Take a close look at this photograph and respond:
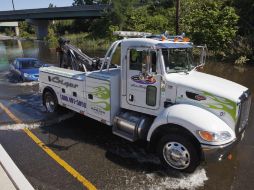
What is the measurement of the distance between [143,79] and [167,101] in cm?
77

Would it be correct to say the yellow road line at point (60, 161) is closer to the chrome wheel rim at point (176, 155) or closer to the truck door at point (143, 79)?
the chrome wheel rim at point (176, 155)

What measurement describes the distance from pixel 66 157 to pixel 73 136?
1325 mm

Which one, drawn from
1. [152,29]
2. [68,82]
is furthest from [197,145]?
[152,29]

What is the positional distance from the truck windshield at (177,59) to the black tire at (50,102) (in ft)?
15.3

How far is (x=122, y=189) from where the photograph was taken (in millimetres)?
5184

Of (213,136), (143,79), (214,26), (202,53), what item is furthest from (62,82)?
(214,26)

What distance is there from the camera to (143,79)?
6250 mm

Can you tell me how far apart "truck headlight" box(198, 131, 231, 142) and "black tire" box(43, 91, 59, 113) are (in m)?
5.64

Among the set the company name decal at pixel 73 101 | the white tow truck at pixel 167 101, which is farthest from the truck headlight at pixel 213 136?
the company name decal at pixel 73 101

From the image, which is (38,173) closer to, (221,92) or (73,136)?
(73,136)

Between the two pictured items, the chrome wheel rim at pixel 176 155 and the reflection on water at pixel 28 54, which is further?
the reflection on water at pixel 28 54

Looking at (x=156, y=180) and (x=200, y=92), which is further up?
(x=200, y=92)

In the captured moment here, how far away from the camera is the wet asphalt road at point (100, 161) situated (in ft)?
17.7

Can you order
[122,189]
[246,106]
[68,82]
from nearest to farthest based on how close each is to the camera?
[122,189] → [246,106] → [68,82]
